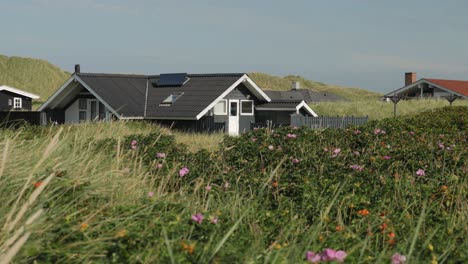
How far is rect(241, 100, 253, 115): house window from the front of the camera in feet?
103

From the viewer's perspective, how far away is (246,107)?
104ft

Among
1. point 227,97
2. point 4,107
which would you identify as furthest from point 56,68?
point 227,97

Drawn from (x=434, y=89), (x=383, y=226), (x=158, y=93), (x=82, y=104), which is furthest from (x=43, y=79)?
(x=383, y=226)

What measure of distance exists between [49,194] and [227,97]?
1030 inches

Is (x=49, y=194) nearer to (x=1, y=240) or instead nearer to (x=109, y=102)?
(x=1, y=240)

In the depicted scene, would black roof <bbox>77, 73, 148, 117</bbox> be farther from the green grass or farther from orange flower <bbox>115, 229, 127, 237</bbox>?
orange flower <bbox>115, 229, 127, 237</bbox>

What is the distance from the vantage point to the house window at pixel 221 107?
30630 millimetres

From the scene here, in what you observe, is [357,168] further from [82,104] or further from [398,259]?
[82,104]

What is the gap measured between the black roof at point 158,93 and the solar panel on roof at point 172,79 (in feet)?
0.49

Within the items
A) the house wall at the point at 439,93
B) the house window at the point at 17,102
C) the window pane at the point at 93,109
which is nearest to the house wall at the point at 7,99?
the house window at the point at 17,102

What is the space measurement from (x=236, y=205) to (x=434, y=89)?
171 feet

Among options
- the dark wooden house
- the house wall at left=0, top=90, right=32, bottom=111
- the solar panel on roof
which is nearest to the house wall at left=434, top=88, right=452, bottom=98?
the dark wooden house

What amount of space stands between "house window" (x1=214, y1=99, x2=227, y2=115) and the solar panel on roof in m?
2.23

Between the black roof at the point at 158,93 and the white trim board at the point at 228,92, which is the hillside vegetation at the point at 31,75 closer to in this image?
the black roof at the point at 158,93
